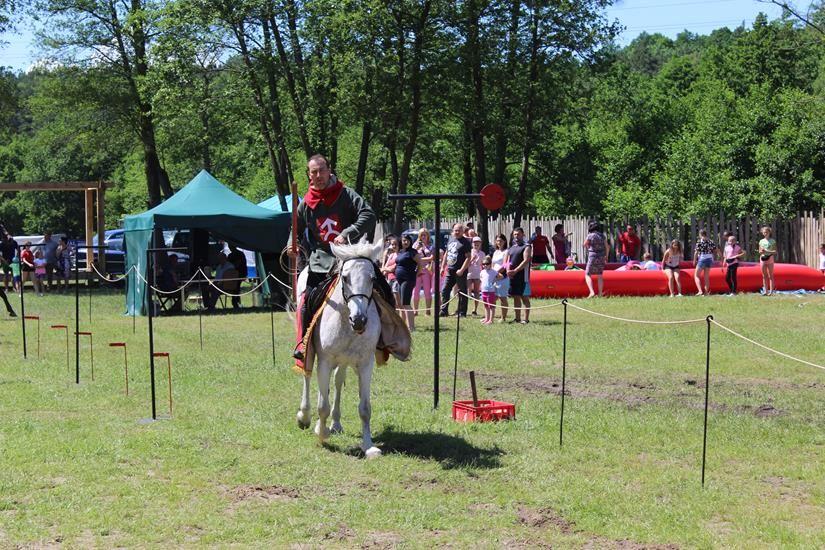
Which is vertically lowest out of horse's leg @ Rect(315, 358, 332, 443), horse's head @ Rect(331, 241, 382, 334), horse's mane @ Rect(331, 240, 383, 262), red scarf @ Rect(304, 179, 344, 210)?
horse's leg @ Rect(315, 358, 332, 443)

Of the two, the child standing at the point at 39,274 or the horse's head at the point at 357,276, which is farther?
the child standing at the point at 39,274

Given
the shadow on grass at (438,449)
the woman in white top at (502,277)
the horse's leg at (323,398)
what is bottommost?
the shadow on grass at (438,449)

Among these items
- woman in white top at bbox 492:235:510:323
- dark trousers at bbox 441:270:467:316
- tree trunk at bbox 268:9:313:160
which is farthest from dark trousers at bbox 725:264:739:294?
tree trunk at bbox 268:9:313:160

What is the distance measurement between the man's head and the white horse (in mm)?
851

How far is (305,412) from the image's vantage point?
395 inches

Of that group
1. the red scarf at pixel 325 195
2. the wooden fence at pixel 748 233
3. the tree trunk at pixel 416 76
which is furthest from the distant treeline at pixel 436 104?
the red scarf at pixel 325 195

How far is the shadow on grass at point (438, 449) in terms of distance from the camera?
8.66m

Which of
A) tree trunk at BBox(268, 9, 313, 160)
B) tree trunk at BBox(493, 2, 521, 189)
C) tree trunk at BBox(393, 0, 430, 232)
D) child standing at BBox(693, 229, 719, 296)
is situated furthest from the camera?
tree trunk at BBox(493, 2, 521, 189)

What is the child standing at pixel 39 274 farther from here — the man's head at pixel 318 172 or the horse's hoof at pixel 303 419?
the man's head at pixel 318 172

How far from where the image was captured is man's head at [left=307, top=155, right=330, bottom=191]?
9.57 metres

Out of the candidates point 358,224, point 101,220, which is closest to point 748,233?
point 101,220

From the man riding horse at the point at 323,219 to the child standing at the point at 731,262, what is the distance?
18.5 meters

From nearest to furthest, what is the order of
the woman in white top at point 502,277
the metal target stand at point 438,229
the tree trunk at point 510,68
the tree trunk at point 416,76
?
1. the metal target stand at point 438,229
2. the woman in white top at point 502,277
3. the tree trunk at point 416,76
4. the tree trunk at point 510,68

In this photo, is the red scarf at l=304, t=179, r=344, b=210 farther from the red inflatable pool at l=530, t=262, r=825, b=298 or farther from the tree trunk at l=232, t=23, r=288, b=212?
the tree trunk at l=232, t=23, r=288, b=212
